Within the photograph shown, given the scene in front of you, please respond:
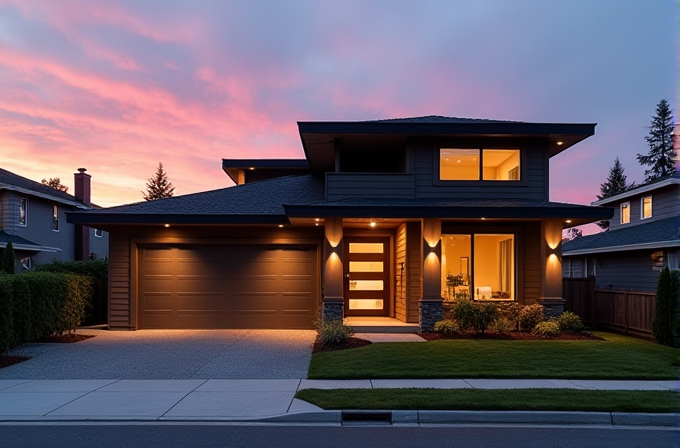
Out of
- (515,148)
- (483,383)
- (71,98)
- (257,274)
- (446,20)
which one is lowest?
(483,383)

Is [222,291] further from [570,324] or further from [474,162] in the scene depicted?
[570,324]

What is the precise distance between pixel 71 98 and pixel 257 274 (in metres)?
12.9

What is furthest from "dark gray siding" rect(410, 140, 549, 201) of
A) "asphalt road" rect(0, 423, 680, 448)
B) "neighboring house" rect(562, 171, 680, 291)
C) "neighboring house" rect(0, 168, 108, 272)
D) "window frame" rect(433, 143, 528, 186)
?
"neighboring house" rect(0, 168, 108, 272)

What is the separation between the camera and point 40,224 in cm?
2700

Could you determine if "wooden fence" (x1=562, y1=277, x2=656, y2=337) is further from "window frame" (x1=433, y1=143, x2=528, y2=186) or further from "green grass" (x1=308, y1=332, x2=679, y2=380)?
"window frame" (x1=433, y1=143, x2=528, y2=186)

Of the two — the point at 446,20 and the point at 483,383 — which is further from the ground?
the point at 446,20

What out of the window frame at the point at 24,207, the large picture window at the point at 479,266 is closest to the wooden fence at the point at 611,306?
the large picture window at the point at 479,266

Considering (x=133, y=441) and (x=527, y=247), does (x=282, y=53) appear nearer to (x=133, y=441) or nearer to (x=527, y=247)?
(x=527, y=247)

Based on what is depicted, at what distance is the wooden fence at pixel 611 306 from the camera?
14.8 m

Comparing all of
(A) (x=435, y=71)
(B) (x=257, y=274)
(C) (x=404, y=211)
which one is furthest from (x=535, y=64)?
(B) (x=257, y=274)

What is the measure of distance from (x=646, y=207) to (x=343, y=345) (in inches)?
699

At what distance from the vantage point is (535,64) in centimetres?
2402

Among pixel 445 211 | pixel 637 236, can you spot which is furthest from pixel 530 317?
pixel 637 236

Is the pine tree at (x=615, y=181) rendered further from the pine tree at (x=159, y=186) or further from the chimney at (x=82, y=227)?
the chimney at (x=82, y=227)
